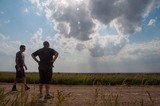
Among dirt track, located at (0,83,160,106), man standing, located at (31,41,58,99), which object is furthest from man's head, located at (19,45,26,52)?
man standing, located at (31,41,58,99)

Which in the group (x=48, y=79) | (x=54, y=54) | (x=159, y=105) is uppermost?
(x=54, y=54)

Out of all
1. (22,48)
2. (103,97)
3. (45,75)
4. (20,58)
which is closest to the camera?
(103,97)

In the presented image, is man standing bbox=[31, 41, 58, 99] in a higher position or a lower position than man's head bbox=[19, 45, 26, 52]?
lower

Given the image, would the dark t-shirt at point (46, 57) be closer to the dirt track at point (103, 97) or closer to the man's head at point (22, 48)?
the dirt track at point (103, 97)

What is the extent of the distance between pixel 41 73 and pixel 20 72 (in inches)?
140

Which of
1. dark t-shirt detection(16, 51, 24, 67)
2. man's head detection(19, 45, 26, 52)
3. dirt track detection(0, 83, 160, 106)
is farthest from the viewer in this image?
dark t-shirt detection(16, 51, 24, 67)

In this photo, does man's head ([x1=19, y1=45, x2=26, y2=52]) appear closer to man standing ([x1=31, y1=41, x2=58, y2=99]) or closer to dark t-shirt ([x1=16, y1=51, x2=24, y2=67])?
dark t-shirt ([x1=16, y1=51, x2=24, y2=67])

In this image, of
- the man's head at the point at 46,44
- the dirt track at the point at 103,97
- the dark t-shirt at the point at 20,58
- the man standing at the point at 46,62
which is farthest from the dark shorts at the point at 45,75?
the dark t-shirt at the point at 20,58

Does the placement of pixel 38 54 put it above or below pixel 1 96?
above

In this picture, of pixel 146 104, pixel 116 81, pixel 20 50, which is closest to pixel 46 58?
pixel 20 50

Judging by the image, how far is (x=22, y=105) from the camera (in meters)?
5.04

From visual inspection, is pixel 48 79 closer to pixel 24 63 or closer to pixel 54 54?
pixel 54 54

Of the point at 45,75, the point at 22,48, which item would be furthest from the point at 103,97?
the point at 22,48

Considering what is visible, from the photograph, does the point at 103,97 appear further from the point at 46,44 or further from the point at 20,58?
the point at 20,58
